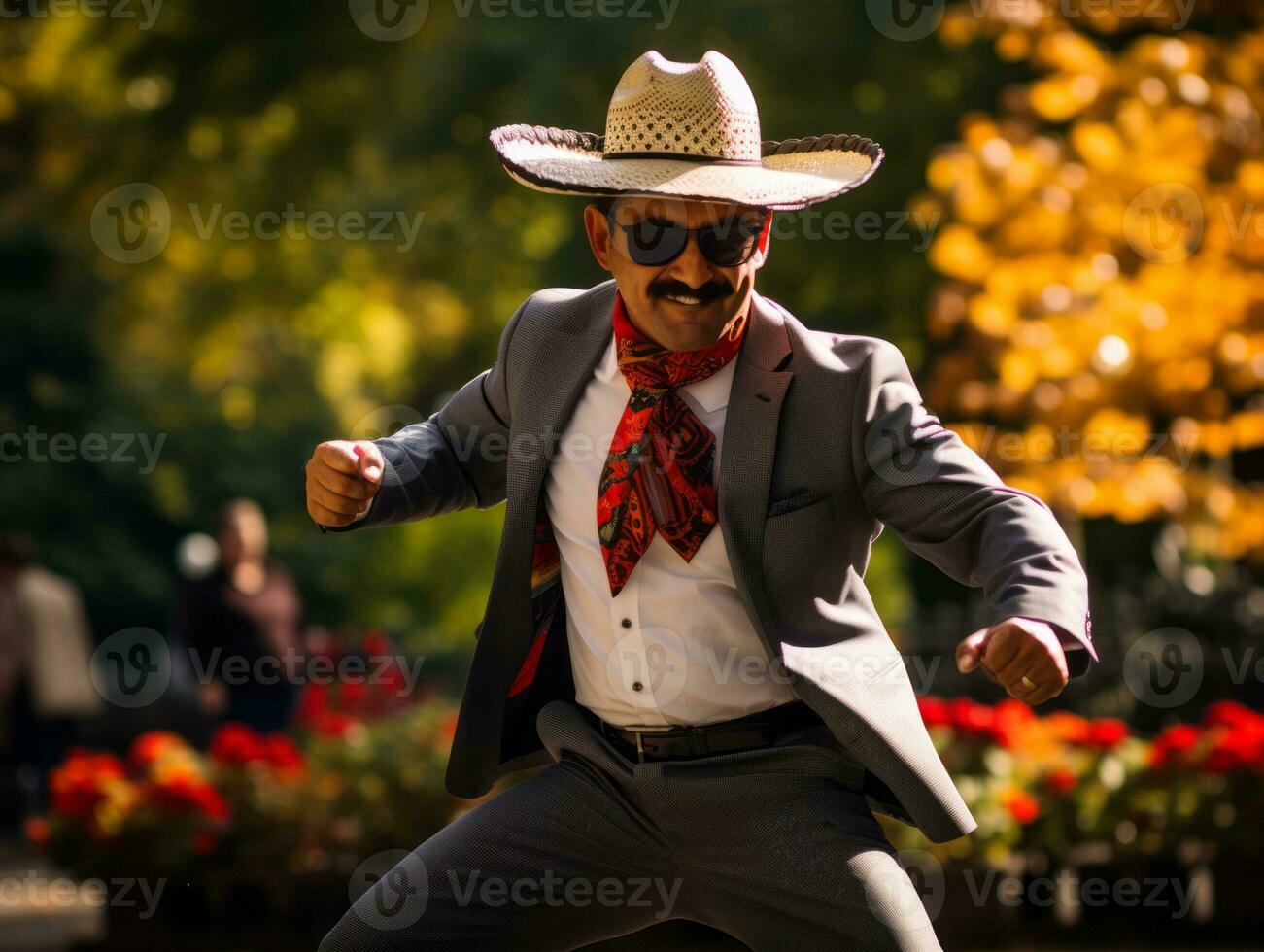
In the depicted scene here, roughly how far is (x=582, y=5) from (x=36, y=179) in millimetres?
8534

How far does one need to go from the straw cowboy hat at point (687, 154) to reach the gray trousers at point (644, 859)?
1053 millimetres

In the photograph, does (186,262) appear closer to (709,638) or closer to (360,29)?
(360,29)

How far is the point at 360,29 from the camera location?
13453mm

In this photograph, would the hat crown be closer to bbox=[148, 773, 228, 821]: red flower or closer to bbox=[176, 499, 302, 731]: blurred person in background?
bbox=[148, 773, 228, 821]: red flower

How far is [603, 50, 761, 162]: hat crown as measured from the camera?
12.0 feet

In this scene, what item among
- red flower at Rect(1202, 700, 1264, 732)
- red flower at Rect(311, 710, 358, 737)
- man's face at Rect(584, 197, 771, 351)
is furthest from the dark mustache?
red flower at Rect(1202, 700, 1264, 732)

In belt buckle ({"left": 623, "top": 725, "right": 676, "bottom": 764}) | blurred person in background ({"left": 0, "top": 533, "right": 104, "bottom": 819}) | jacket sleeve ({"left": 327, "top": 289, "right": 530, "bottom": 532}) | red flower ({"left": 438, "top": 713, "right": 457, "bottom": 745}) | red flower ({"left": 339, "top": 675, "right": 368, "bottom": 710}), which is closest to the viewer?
belt buckle ({"left": 623, "top": 725, "right": 676, "bottom": 764})

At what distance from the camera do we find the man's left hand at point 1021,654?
3.02 metres

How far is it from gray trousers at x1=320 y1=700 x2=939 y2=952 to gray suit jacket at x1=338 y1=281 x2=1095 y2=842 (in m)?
0.14

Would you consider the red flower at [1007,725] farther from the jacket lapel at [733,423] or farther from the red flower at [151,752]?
the jacket lapel at [733,423]

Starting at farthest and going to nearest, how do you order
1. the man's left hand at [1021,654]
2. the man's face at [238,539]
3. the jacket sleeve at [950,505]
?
1. the man's face at [238,539]
2. the jacket sleeve at [950,505]
3. the man's left hand at [1021,654]

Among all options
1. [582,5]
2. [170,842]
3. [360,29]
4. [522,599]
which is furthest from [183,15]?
[522,599]

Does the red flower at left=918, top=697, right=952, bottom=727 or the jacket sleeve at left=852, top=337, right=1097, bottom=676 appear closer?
the jacket sleeve at left=852, top=337, right=1097, bottom=676

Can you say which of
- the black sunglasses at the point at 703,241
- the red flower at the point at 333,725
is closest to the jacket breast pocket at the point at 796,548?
the black sunglasses at the point at 703,241
